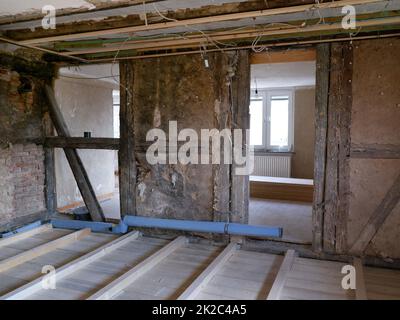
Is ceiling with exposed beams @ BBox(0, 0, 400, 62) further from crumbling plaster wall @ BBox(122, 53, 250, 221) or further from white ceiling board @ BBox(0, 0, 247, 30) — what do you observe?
crumbling plaster wall @ BBox(122, 53, 250, 221)

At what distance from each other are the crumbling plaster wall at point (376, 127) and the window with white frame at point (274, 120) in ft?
16.3

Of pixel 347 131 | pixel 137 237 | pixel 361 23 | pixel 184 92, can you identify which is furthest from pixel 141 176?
pixel 361 23

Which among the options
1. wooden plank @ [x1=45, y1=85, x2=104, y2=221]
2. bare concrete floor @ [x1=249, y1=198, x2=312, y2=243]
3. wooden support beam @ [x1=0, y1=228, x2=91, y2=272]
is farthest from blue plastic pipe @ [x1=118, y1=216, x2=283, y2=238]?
wooden plank @ [x1=45, y1=85, x2=104, y2=221]

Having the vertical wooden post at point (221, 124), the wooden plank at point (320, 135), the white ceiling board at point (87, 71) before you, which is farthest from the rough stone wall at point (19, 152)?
the wooden plank at point (320, 135)

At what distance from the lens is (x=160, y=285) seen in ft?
9.10

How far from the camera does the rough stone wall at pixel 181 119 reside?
3753mm

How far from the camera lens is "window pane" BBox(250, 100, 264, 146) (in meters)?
8.55

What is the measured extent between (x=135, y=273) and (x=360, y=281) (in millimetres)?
1891

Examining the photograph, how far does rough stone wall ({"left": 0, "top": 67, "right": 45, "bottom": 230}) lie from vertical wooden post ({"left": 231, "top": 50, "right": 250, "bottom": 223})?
9.00 feet

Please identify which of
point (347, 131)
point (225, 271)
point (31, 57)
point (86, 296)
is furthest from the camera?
point (31, 57)

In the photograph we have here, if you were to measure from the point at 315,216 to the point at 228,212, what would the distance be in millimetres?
943

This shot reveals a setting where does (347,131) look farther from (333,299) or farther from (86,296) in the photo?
(86,296)

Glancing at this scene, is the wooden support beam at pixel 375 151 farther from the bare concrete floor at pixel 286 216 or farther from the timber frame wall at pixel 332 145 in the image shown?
the bare concrete floor at pixel 286 216

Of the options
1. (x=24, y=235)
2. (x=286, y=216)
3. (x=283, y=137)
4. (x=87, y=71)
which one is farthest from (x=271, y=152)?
(x=24, y=235)
